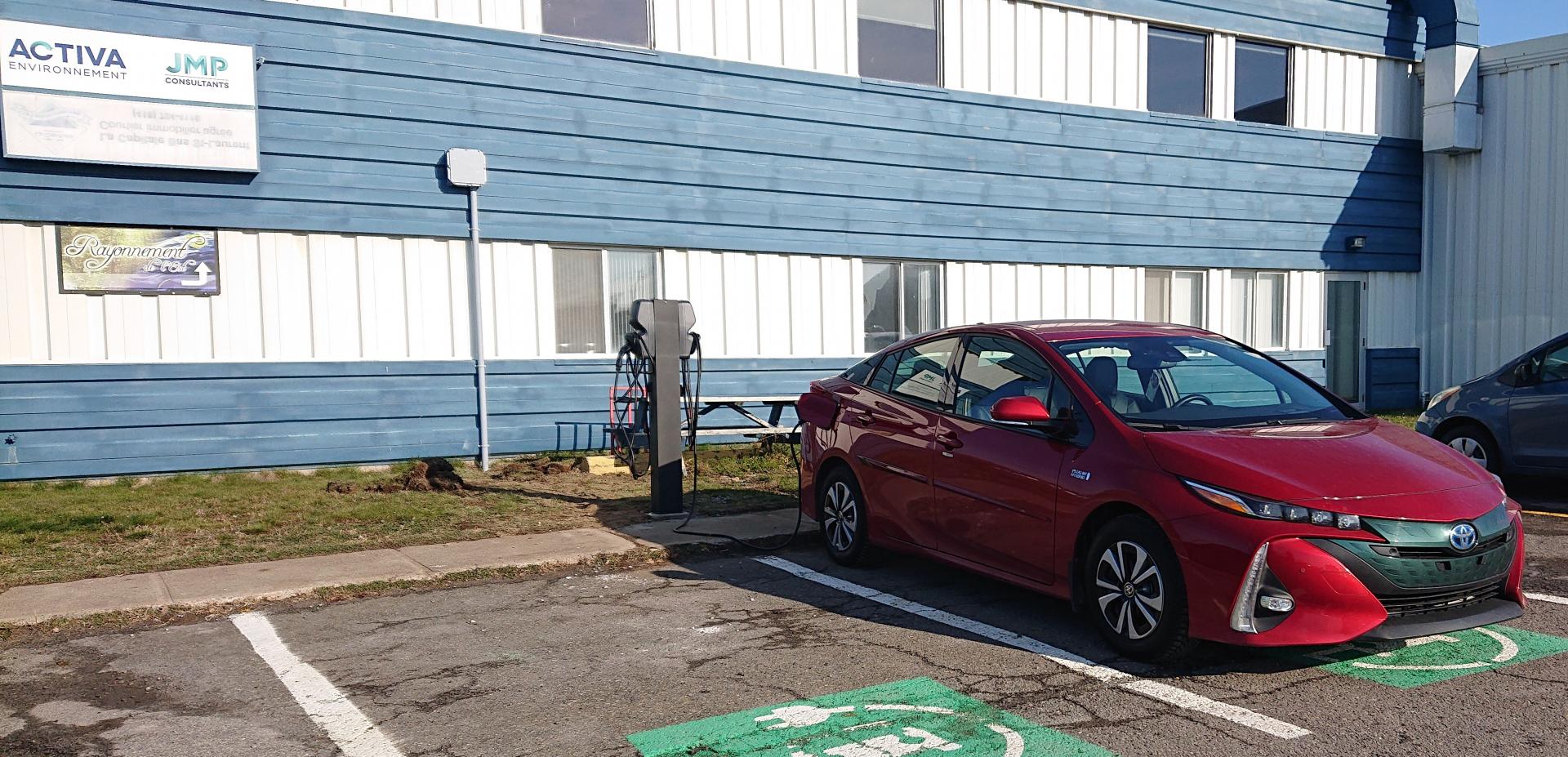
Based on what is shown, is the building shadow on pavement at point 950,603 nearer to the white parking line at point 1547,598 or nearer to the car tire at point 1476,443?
the white parking line at point 1547,598

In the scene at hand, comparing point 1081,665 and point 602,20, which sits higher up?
point 602,20

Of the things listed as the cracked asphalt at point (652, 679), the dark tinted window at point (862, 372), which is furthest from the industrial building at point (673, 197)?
the dark tinted window at point (862, 372)

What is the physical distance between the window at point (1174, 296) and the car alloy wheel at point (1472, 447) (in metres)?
6.18

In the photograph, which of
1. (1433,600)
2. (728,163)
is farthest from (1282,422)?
(728,163)

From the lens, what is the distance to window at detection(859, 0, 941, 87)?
559 inches

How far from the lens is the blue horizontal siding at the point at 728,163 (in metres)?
11.2

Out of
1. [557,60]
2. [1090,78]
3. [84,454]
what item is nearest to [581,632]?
[84,454]

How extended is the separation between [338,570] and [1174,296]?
Answer: 41.6ft

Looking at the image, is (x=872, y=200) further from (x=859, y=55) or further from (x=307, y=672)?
(x=307, y=672)

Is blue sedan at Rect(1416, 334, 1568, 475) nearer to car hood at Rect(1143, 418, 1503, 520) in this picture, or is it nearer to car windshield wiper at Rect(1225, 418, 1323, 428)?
car hood at Rect(1143, 418, 1503, 520)

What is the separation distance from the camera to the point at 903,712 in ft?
15.8

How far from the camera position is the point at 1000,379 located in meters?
6.57

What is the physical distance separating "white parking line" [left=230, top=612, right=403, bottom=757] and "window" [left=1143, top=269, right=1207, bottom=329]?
13072 millimetres

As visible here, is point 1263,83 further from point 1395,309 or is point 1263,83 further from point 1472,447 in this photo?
point 1472,447
